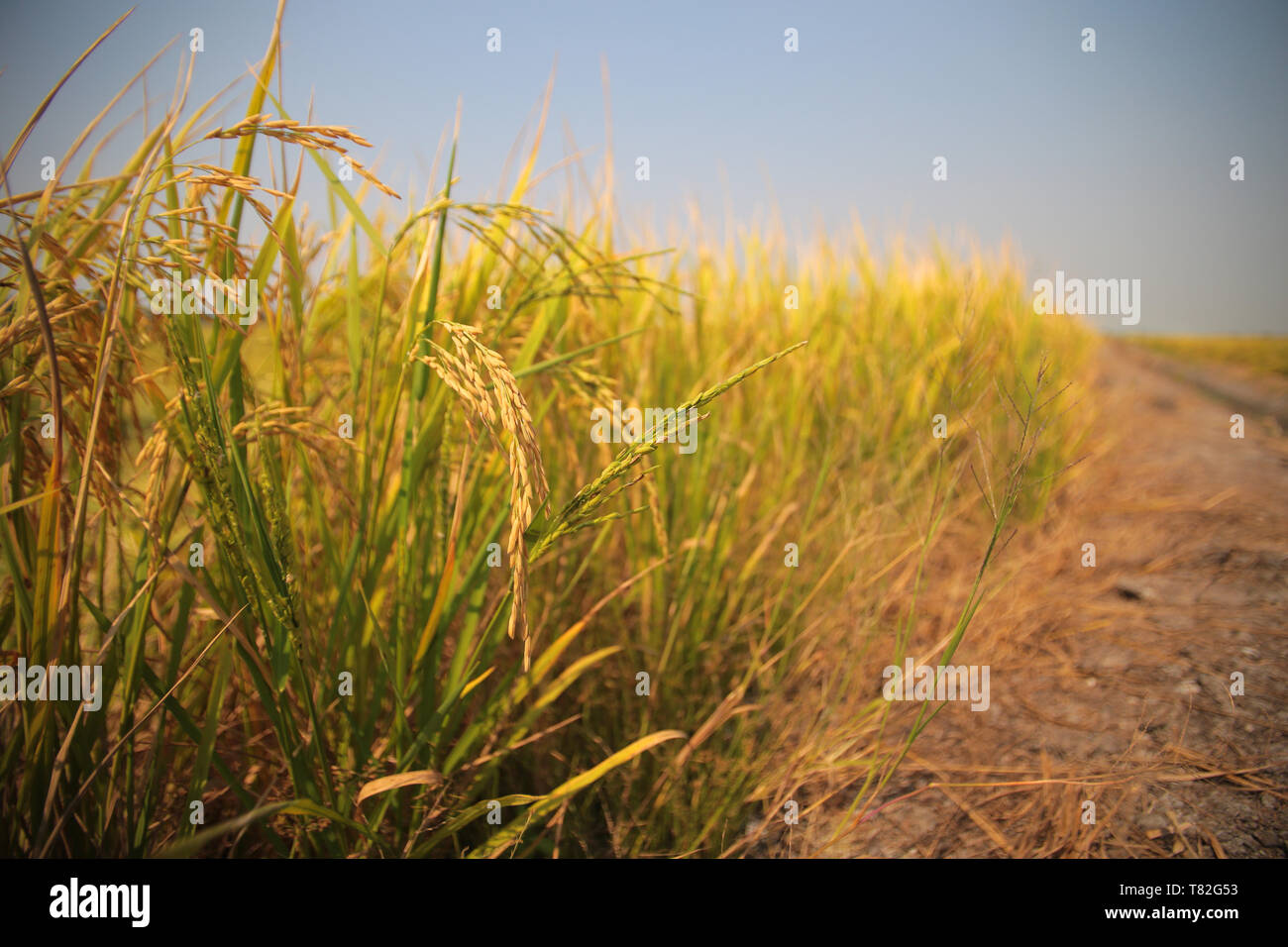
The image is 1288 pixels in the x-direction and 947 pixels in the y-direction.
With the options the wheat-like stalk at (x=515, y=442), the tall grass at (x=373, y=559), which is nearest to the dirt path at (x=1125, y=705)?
the tall grass at (x=373, y=559)

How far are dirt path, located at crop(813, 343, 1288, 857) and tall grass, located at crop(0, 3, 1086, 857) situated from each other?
0.60ft

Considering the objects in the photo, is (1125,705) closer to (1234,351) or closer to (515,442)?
(515,442)

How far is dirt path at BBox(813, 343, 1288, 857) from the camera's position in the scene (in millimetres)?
1143

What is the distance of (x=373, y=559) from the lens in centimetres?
107

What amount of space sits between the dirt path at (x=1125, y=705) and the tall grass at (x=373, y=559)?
182 millimetres

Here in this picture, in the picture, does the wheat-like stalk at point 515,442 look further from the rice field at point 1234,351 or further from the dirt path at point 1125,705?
the rice field at point 1234,351

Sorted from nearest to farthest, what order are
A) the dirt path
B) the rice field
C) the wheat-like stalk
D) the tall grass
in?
the wheat-like stalk < the tall grass < the dirt path < the rice field

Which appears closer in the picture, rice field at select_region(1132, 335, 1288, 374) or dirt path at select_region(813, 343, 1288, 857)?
dirt path at select_region(813, 343, 1288, 857)

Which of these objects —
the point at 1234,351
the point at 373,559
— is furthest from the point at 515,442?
the point at 1234,351

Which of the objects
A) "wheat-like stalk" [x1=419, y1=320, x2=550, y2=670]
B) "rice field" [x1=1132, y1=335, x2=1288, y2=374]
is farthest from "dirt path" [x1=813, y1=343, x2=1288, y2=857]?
"rice field" [x1=1132, y1=335, x2=1288, y2=374]

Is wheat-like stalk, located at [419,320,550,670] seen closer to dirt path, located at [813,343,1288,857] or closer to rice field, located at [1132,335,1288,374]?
dirt path, located at [813,343,1288,857]

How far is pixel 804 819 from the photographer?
126cm
